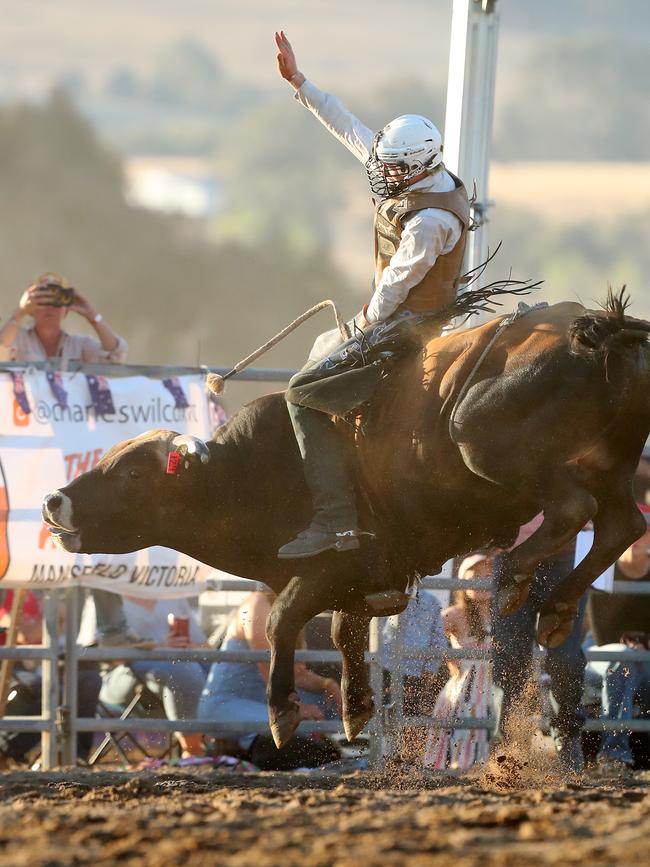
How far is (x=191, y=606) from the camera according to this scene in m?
8.56

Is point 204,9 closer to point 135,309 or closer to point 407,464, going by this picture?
point 135,309

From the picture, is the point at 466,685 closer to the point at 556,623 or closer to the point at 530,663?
the point at 530,663

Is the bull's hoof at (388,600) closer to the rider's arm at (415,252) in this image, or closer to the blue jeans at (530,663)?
the rider's arm at (415,252)

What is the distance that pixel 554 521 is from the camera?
19.2 ft

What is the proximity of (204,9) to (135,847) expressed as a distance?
24487 mm

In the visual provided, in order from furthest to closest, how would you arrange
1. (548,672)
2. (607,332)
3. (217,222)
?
(217,222) → (548,672) → (607,332)

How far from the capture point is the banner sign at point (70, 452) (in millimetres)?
7859

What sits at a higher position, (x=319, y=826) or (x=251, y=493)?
(x=251, y=493)

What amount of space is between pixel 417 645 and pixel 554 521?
2391 mm

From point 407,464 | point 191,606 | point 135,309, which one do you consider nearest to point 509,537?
point 407,464

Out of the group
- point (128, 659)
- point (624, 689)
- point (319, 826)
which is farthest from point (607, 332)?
point (128, 659)

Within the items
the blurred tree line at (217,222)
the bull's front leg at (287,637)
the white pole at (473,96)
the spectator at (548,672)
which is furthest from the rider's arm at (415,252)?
the blurred tree line at (217,222)

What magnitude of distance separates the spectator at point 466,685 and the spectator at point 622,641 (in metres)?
0.62

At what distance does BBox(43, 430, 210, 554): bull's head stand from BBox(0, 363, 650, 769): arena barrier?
1.20 metres
